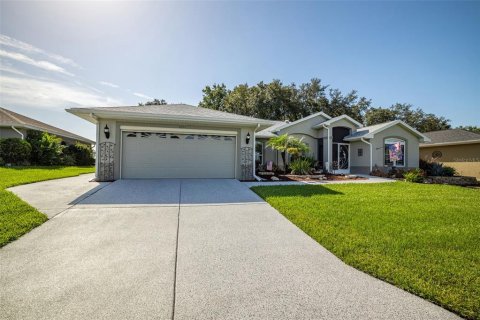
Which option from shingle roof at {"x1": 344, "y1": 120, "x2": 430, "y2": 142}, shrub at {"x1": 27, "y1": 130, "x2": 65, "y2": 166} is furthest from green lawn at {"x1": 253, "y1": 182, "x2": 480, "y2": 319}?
shrub at {"x1": 27, "y1": 130, "x2": 65, "y2": 166}

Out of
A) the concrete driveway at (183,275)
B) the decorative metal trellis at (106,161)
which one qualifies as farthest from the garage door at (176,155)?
the concrete driveway at (183,275)

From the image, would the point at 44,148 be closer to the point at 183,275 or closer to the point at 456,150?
the point at 183,275

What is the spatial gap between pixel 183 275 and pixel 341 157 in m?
17.0

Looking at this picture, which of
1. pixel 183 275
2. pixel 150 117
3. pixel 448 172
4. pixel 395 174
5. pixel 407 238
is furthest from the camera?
pixel 448 172

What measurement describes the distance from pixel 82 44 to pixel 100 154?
459 cm

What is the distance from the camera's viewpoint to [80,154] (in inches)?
788

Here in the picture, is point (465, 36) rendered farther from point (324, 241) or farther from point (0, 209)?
point (0, 209)

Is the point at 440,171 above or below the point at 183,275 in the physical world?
above

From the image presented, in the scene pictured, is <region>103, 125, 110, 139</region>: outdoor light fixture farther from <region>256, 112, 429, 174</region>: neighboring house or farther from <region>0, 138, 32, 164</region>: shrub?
<region>0, 138, 32, 164</region>: shrub

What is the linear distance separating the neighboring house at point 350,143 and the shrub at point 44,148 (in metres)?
16.0

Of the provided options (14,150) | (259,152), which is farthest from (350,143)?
(14,150)

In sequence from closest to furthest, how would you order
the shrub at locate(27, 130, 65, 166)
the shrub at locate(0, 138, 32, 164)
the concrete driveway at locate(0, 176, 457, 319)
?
the concrete driveway at locate(0, 176, 457, 319) → the shrub at locate(0, 138, 32, 164) → the shrub at locate(27, 130, 65, 166)

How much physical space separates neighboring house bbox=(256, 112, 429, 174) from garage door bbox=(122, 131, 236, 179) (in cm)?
584

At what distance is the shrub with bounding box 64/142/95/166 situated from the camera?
1942cm
